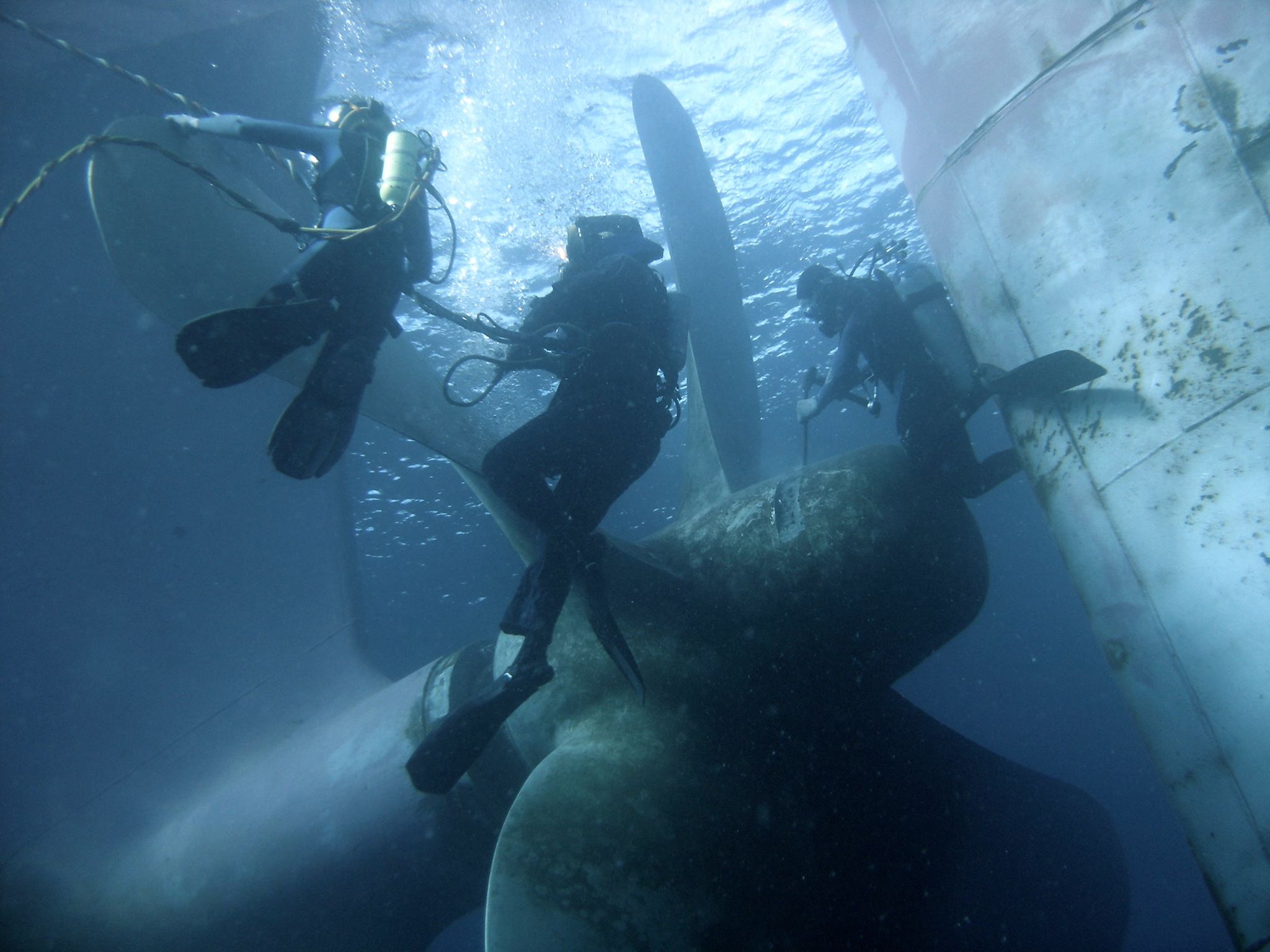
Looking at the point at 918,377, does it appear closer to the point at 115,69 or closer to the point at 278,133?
the point at 278,133

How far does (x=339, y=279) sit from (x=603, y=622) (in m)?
2.71

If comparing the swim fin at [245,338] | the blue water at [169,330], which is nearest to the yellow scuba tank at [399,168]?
the swim fin at [245,338]

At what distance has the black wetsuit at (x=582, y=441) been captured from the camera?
11.2 ft

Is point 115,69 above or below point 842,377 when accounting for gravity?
above

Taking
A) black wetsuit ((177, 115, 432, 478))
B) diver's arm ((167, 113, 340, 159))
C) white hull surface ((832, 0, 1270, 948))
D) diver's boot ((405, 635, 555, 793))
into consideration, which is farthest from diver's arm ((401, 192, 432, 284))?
white hull surface ((832, 0, 1270, 948))

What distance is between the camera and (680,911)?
2.78 metres

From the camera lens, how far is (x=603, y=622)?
135 inches

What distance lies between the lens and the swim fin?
2.98 m

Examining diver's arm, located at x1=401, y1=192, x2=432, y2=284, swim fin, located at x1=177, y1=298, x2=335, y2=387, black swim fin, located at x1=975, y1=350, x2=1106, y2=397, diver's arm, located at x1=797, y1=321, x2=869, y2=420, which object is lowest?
Answer: black swim fin, located at x1=975, y1=350, x2=1106, y2=397

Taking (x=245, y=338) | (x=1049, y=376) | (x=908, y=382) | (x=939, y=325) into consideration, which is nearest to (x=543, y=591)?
(x=245, y=338)

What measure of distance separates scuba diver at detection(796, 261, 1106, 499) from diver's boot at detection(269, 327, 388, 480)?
363cm

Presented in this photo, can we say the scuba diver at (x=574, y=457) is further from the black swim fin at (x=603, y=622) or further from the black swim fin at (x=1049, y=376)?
the black swim fin at (x=1049, y=376)

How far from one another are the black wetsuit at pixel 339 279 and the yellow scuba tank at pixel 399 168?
197 mm

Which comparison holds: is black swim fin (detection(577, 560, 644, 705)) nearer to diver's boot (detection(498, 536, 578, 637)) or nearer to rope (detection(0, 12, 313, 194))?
diver's boot (detection(498, 536, 578, 637))
